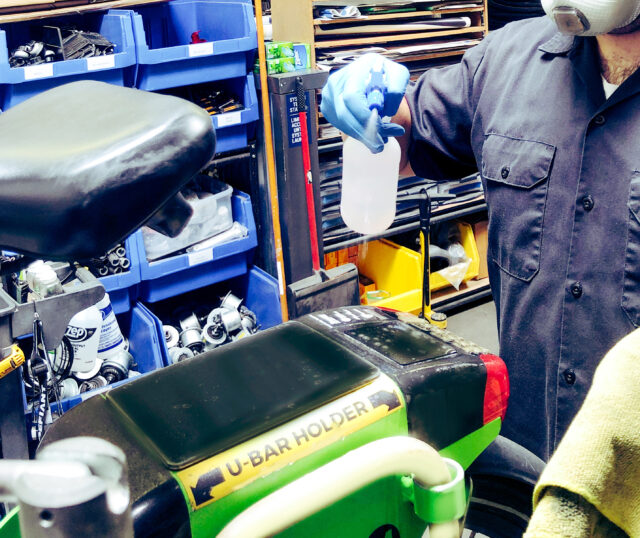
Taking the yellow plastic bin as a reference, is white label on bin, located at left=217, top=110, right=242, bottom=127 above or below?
above

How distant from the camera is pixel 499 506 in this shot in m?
1.07

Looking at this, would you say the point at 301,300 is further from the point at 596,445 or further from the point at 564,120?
the point at 596,445

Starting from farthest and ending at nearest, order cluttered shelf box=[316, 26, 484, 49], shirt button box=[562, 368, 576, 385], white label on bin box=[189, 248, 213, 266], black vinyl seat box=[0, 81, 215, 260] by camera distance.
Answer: cluttered shelf box=[316, 26, 484, 49], white label on bin box=[189, 248, 213, 266], shirt button box=[562, 368, 576, 385], black vinyl seat box=[0, 81, 215, 260]

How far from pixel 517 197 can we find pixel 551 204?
0.07m

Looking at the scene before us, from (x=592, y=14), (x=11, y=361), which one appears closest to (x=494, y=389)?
(x=592, y=14)

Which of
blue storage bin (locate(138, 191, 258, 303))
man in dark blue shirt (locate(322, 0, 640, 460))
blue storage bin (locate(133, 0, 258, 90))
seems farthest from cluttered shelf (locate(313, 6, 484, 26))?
→ man in dark blue shirt (locate(322, 0, 640, 460))

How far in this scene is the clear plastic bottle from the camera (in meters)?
1.50

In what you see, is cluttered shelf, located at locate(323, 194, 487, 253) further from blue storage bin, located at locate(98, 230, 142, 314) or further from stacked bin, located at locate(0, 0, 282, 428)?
blue storage bin, located at locate(98, 230, 142, 314)

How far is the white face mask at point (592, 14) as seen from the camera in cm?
96

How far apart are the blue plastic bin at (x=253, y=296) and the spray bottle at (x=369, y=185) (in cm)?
85

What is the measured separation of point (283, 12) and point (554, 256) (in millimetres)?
1670

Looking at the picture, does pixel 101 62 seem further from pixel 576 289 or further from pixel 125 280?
pixel 576 289

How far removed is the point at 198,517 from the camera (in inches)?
27.3

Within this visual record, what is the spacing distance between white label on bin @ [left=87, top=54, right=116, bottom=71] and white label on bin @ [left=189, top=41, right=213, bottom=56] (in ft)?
0.80
